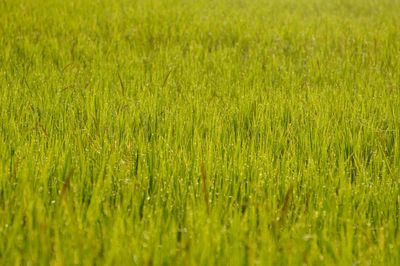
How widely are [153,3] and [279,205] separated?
615 centimetres

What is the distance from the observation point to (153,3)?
7.70m

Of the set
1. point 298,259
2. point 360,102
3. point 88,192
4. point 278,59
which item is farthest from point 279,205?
point 278,59

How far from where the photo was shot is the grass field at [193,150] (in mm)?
1568

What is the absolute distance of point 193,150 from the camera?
2324 mm

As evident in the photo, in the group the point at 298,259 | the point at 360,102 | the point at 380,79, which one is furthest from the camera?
the point at 380,79

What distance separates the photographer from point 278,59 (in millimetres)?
4555

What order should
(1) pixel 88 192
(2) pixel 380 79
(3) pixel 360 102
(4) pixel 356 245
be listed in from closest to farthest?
(4) pixel 356 245, (1) pixel 88 192, (3) pixel 360 102, (2) pixel 380 79

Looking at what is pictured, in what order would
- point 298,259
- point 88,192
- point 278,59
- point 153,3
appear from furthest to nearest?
1. point 153,3
2. point 278,59
3. point 88,192
4. point 298,259

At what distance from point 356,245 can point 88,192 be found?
2.94 feet

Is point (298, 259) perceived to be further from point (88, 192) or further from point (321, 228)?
point (88, 192)

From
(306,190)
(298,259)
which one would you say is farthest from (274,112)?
(298,259)

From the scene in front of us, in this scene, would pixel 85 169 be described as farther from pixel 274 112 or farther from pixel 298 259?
pixel 274 112

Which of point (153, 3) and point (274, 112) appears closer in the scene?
point (274, 112)

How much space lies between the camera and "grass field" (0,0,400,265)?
5.15ft
